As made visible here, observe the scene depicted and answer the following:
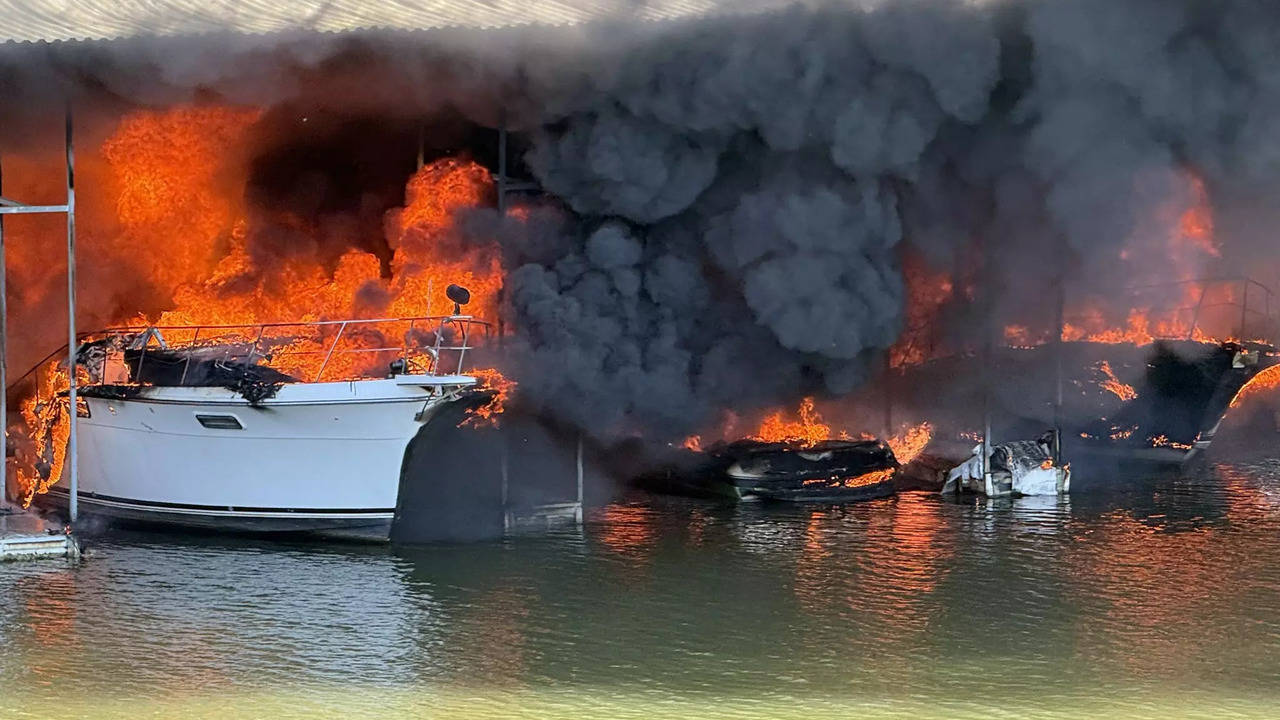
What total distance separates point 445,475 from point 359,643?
24.3ft

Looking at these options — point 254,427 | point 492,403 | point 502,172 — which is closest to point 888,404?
point 492,403

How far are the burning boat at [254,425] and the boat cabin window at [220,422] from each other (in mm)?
21

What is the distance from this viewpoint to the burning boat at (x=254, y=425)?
17172 mm

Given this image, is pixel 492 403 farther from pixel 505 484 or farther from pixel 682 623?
pixel 682 623

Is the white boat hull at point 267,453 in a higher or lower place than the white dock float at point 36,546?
higher

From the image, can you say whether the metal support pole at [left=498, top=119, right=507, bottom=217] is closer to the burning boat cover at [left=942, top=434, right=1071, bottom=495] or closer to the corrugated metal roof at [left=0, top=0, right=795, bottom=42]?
the corrugated metal roof at [left=0, top=0, right=795, bottom=42]

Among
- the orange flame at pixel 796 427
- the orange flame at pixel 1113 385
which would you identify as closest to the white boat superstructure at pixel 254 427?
the orange flame at pixel 796 427

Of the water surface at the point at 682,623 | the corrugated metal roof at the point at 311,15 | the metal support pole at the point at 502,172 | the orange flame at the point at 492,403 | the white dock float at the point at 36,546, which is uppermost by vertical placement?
the corrugated metal roof at the point at 311,15

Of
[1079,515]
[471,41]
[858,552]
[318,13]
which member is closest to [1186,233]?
[1079,515]

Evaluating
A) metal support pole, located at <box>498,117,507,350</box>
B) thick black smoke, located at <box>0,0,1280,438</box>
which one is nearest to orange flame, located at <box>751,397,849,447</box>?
thick black smoke, located at <box>0,0,1280,438</box>

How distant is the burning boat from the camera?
56.3 ft

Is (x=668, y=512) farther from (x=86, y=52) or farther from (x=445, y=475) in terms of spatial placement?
(x=86, y=52)

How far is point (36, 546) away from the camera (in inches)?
643

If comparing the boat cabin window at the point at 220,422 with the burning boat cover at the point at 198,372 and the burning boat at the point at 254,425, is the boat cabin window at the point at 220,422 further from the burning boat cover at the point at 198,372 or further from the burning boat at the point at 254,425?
the burning boat cover at the point at 198,372
